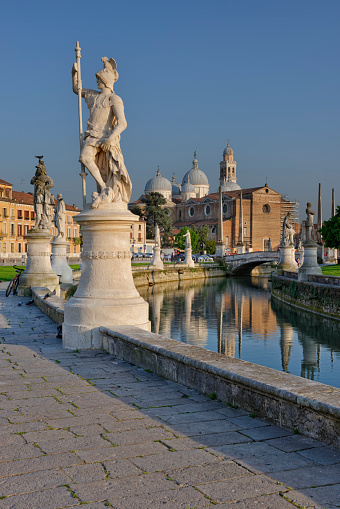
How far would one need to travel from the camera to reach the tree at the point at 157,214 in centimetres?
9031

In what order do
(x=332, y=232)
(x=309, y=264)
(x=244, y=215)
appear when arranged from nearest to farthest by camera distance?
(x=309, y=264)
(x=332, y=232)
(x=244, y=215)

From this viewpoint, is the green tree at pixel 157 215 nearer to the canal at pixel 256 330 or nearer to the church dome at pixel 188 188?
the church dome at pixel 188 188

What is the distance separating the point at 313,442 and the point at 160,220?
3447 inches

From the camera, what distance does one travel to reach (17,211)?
225 feet

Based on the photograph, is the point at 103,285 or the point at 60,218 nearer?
the point at 103,285

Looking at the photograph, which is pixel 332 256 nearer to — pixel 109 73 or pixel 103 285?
pixel 109 73

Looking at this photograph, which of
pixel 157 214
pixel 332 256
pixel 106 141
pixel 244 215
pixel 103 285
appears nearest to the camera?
pixel 103 285

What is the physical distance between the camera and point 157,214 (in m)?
90.3

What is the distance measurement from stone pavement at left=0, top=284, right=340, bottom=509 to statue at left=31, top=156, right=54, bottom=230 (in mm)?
12770

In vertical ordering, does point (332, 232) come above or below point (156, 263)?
above

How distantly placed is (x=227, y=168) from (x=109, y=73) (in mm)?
122223

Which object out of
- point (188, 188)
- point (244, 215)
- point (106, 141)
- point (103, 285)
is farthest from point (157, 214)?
point (103, 285)

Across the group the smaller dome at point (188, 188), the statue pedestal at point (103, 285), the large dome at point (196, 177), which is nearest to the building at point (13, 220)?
the smaller dome at point (188, 188)

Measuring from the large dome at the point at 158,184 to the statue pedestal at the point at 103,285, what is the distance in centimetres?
11588
